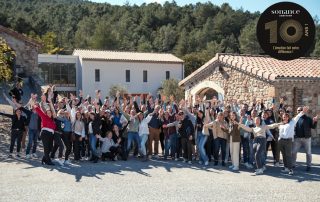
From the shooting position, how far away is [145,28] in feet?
237

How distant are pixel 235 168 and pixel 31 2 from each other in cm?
9133

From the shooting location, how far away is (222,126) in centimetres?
1071

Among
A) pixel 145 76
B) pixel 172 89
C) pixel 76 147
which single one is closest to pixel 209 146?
pixel 76 147

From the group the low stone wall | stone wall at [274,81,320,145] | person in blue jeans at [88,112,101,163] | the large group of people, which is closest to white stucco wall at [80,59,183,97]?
the low stone wall

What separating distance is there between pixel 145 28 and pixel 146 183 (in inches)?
2581

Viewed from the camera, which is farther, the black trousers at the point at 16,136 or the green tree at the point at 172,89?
the green tree at the point at 172,89

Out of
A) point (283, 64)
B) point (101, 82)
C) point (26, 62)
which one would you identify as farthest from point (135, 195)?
point (101, 82)

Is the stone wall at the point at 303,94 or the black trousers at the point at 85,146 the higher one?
the stone wall at the point at 303,94

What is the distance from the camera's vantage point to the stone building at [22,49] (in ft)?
67.9

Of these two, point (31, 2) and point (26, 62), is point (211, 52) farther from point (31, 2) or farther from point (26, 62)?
point (31, 2)

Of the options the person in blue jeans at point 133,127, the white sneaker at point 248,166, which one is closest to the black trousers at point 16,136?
the person in blue jeans at point 133,127

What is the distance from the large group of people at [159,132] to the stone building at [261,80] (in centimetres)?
305

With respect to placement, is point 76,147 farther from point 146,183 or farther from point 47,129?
point 146,183

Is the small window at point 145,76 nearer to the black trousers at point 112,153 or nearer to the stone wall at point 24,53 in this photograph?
the stone wall at point 24,53
